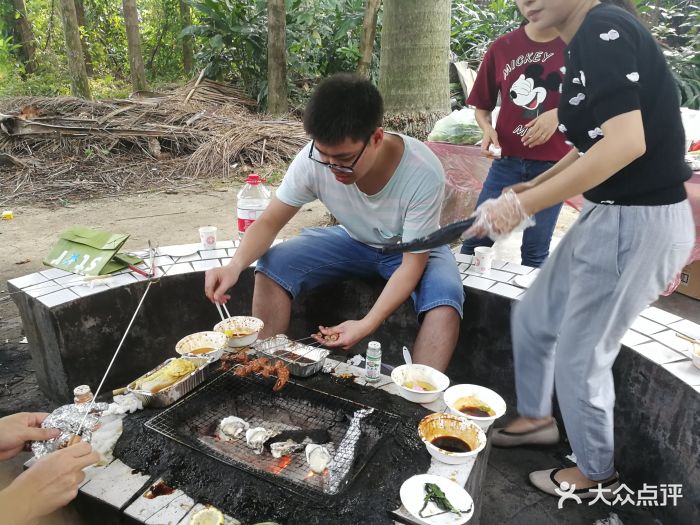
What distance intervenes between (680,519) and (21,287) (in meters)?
3.61

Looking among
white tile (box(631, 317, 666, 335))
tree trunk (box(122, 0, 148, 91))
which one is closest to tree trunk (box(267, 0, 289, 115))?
tree trunk (box(122, 0, 148, 91))

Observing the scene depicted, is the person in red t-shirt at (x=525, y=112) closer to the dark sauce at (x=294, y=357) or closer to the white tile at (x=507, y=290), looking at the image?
the white tile at (x=507, y=290)

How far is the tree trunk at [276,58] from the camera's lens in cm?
904

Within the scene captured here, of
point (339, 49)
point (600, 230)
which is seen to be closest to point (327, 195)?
point (600, 230)

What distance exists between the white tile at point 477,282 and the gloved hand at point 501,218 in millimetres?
1220

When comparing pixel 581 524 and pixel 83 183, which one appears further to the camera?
pixel 83 183

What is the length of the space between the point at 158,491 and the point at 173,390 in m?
0.49

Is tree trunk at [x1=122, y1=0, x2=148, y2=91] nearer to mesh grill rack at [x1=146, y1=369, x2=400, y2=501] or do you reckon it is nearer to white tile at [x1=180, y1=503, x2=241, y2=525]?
mesh grill rack at [x1=146, y1=369, x2=400, y2=501]

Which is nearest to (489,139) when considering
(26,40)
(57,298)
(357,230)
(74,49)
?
(357,230)

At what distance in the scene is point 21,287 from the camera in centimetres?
282

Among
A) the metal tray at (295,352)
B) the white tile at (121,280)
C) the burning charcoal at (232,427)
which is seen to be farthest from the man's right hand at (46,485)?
the white tile at (121,280)

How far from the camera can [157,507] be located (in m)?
1.69

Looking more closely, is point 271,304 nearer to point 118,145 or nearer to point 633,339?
point 633,339

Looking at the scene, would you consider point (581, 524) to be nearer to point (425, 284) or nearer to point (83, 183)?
point (425, 284)
